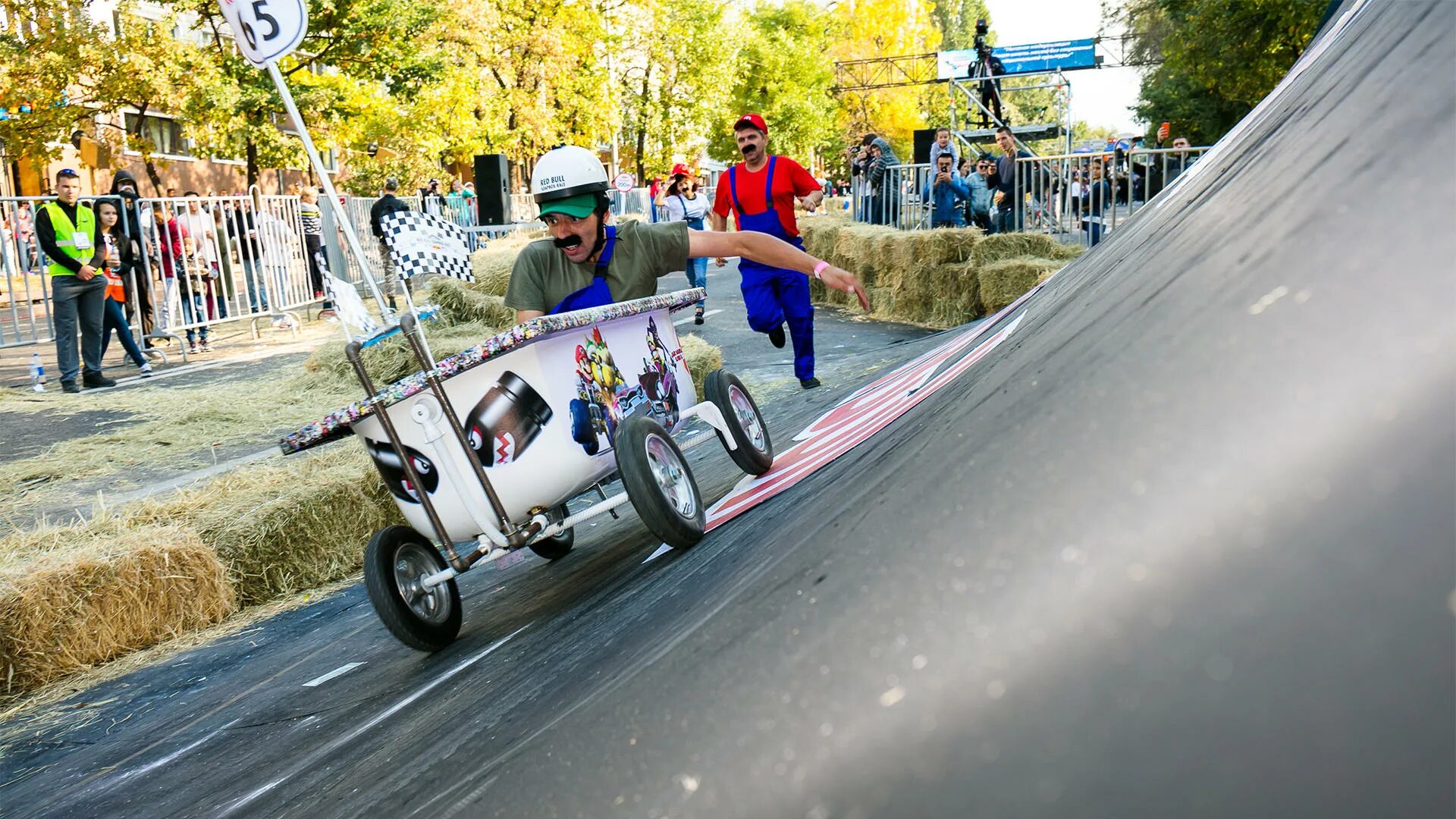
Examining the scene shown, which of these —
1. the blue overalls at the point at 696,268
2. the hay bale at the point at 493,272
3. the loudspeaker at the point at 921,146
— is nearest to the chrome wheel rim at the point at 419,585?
the hay bale at the point at 493,272

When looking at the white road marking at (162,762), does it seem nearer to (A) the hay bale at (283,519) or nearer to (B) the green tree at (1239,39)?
(A) the hay bale at (283,519)

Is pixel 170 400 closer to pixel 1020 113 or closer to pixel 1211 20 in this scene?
pixel 1211 20

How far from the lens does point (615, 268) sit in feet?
16.7

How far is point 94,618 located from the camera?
501 centimetres

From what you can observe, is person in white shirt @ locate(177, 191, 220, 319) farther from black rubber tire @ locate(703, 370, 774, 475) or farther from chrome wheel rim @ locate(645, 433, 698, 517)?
chrome wheel rim @ locate(645, 433, 698, 517)

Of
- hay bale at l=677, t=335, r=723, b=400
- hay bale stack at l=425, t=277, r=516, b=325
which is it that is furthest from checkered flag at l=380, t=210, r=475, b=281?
hay bale stack at l=425, t=277, r=516, b=325

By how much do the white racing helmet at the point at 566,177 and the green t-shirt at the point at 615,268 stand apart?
0.24 meters

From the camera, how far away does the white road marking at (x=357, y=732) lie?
9.50ft

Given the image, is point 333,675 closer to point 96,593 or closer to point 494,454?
point 494,454

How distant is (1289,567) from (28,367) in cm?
1478

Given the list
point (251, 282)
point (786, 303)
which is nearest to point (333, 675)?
point (786, 303)

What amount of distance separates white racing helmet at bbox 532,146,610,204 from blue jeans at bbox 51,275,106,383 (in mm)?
8416

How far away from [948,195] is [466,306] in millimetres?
8741

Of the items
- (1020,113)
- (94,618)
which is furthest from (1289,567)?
(1020,113)
